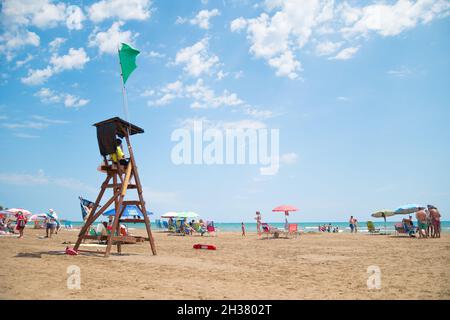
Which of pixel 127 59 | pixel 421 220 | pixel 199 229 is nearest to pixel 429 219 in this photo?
pixel 421 220

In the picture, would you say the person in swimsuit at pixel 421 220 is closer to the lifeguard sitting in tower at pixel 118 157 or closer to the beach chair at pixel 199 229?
the beach chair at pixel 199 229

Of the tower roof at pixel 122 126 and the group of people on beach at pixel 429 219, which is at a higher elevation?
the tower roof at pixel 122 126

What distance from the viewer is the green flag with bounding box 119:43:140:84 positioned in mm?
11969

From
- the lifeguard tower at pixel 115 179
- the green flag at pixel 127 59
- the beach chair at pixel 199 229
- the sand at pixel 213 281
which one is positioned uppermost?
the green flag at pixel 127 59

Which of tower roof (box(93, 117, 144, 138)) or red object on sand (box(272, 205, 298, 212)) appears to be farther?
red object on sand (box(272, 205, 298, 212))

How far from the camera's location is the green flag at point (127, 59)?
12.0 metres

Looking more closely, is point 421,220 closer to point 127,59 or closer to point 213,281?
point 213,281

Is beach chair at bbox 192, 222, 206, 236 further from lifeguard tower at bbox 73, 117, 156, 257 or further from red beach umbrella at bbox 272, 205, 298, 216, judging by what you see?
lifeguard tower at bbox 73, 117, 156, 257

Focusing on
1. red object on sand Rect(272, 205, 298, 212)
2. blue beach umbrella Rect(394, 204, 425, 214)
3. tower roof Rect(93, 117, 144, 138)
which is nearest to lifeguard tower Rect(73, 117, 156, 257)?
tower roof Rect(93, 117, 144, 138)

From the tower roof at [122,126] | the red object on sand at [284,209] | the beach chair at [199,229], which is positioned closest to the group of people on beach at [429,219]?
the red object on sand at [284,209]

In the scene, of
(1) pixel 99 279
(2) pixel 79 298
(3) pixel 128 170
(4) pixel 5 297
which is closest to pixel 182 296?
(2) pixel 79 298

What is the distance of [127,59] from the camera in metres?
12.0

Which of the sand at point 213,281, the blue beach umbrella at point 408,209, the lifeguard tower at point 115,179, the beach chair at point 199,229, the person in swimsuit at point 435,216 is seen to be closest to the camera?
the sand at point 213,281
